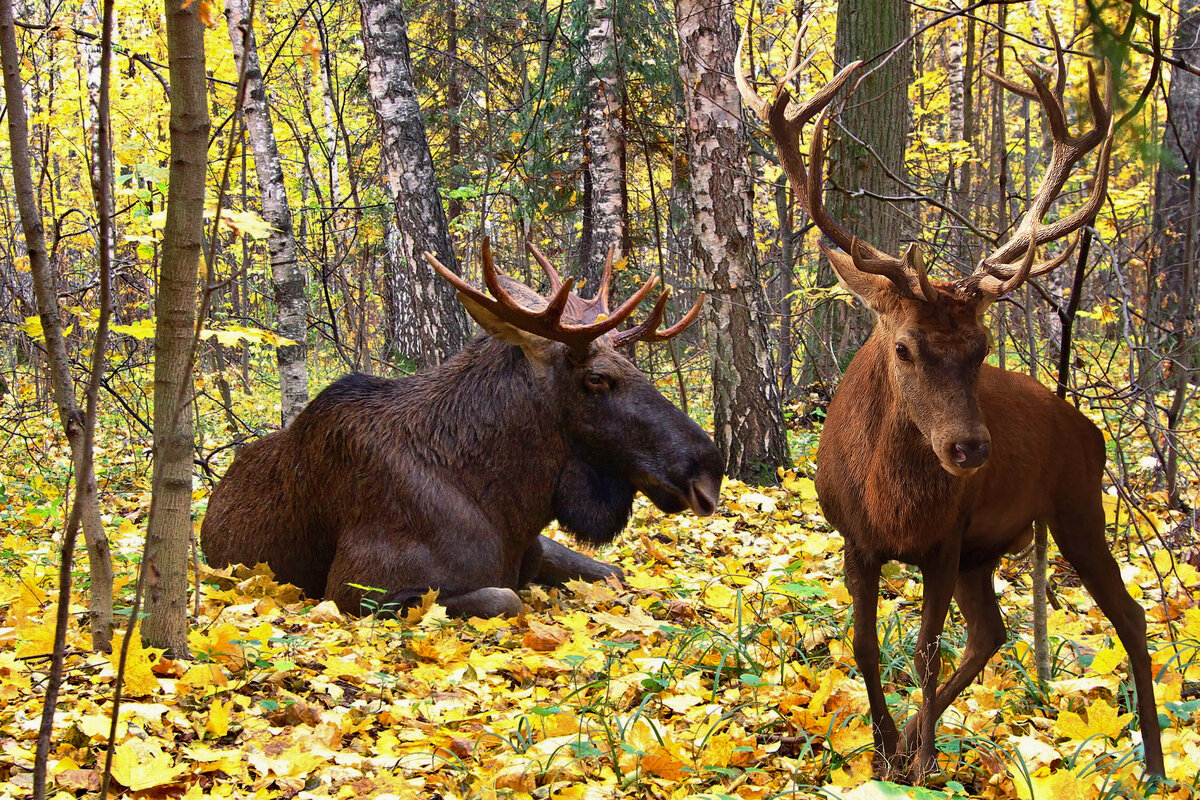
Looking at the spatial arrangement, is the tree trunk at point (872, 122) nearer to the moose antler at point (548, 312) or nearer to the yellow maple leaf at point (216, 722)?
the moose antler at point (548, 312)

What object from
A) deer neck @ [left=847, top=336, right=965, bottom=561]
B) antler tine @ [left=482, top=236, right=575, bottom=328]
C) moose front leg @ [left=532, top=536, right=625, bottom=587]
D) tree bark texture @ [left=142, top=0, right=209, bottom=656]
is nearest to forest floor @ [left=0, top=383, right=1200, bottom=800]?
tree bark texture @ [left=142, top=0, right=209, bottom=656]

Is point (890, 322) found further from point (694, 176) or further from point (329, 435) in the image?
point (694, 176)

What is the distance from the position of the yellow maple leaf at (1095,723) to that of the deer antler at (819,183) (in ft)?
4.70

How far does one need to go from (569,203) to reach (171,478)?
9675 mm

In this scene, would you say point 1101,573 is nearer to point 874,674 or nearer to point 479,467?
point 874,674

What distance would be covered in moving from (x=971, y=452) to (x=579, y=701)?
161 centimetres

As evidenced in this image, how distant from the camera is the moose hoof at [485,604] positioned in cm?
458

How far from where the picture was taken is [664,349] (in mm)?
16297

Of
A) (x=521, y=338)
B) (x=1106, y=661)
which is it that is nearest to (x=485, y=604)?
(x=521, y=338)

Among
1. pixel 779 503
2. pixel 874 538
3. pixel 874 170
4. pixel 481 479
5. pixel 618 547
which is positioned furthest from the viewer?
pixel 874 170

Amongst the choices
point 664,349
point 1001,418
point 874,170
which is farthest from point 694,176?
point 664,349

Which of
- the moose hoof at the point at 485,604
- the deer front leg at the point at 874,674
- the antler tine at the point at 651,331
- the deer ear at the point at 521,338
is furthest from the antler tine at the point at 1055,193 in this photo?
the moose hoof at the point at 485,604

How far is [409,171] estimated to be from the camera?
7.60 m

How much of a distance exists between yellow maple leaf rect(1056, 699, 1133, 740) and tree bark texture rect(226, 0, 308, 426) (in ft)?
17.8
